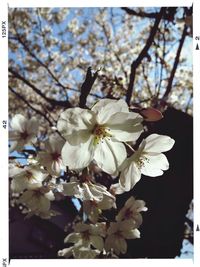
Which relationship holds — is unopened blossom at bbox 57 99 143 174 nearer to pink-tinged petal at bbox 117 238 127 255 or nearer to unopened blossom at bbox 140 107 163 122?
unopened blossom at bbox 140 107 163 122

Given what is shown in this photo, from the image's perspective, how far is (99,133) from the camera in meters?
0.85

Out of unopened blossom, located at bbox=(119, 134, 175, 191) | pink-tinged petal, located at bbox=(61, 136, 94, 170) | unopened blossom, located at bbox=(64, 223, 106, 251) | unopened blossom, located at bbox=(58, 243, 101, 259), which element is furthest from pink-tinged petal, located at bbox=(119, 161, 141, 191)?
unopened blossom, located at bbox=(58, 243, 101, 259)

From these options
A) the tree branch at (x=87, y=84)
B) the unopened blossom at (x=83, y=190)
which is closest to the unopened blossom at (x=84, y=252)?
the unopened blossom at (x=83, y=190)

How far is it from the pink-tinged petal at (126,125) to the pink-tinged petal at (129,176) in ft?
0.27

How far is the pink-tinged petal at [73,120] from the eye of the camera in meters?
0.75

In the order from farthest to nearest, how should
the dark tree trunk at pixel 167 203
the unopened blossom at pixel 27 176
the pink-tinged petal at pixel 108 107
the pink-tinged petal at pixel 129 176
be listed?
the dark tree trunk at pixel 167 203 < the unopened blossom at pixel 27 176 < the pink-tinged petal at pixel 129 176 < the pink-tinged petal at pixel 108 107

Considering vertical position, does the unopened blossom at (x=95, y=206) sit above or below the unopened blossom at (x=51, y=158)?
below

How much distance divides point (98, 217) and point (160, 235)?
47 centimetres

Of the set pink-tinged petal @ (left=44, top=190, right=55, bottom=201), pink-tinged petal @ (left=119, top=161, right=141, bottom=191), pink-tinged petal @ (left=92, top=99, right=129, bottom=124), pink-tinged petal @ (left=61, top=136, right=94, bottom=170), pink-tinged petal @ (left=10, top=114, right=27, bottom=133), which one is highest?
pink-tinged petal @ (left=92, top=99, right=129, bottom=124)

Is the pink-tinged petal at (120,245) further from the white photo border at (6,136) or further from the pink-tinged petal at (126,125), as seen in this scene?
the pink-tinged petal at (126,125)

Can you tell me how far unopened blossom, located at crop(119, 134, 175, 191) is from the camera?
857mm

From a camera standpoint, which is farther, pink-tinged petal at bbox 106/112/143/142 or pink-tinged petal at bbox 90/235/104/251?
pink-tinged petal at bbox 90/235/104/251

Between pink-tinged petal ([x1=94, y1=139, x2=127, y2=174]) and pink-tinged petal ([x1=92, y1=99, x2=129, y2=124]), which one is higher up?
pink-tinged petal ([x1=92, y1=99, x2=129, y2=124])

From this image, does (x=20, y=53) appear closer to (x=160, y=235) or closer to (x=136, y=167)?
(x=160, y=235)
